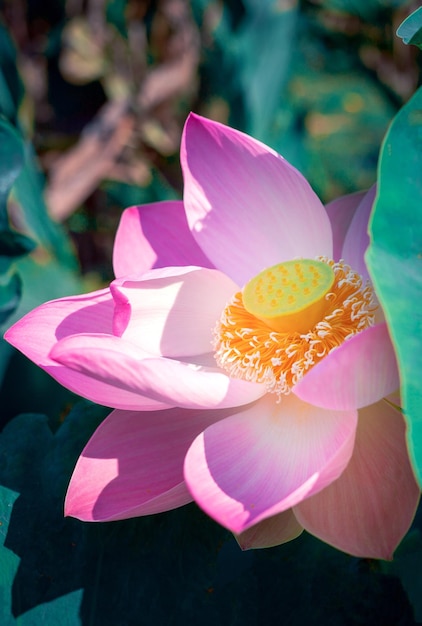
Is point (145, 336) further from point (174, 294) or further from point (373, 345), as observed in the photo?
point (373, 345)

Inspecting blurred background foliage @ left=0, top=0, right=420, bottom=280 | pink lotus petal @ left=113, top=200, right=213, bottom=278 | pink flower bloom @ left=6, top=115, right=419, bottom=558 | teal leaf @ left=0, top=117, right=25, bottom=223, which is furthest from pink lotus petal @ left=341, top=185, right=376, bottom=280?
blurred background foliage @ left=0, top=0, right=420, bottom=280

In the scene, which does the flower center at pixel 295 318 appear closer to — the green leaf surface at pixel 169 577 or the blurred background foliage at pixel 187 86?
the green leaf surface at pixel 169 577

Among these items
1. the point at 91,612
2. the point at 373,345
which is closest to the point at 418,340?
the point at 373,345

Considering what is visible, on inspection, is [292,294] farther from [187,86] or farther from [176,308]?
[187,86]

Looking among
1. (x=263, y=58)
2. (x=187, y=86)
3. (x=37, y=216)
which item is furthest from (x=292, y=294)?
→ (x=187, y=86)

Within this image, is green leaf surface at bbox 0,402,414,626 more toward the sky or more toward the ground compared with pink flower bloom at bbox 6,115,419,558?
more toward the ground

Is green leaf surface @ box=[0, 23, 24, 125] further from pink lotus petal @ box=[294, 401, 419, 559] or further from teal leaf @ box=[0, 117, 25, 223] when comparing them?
pink lotus petal @ box=[294, 401, 419, 559]
